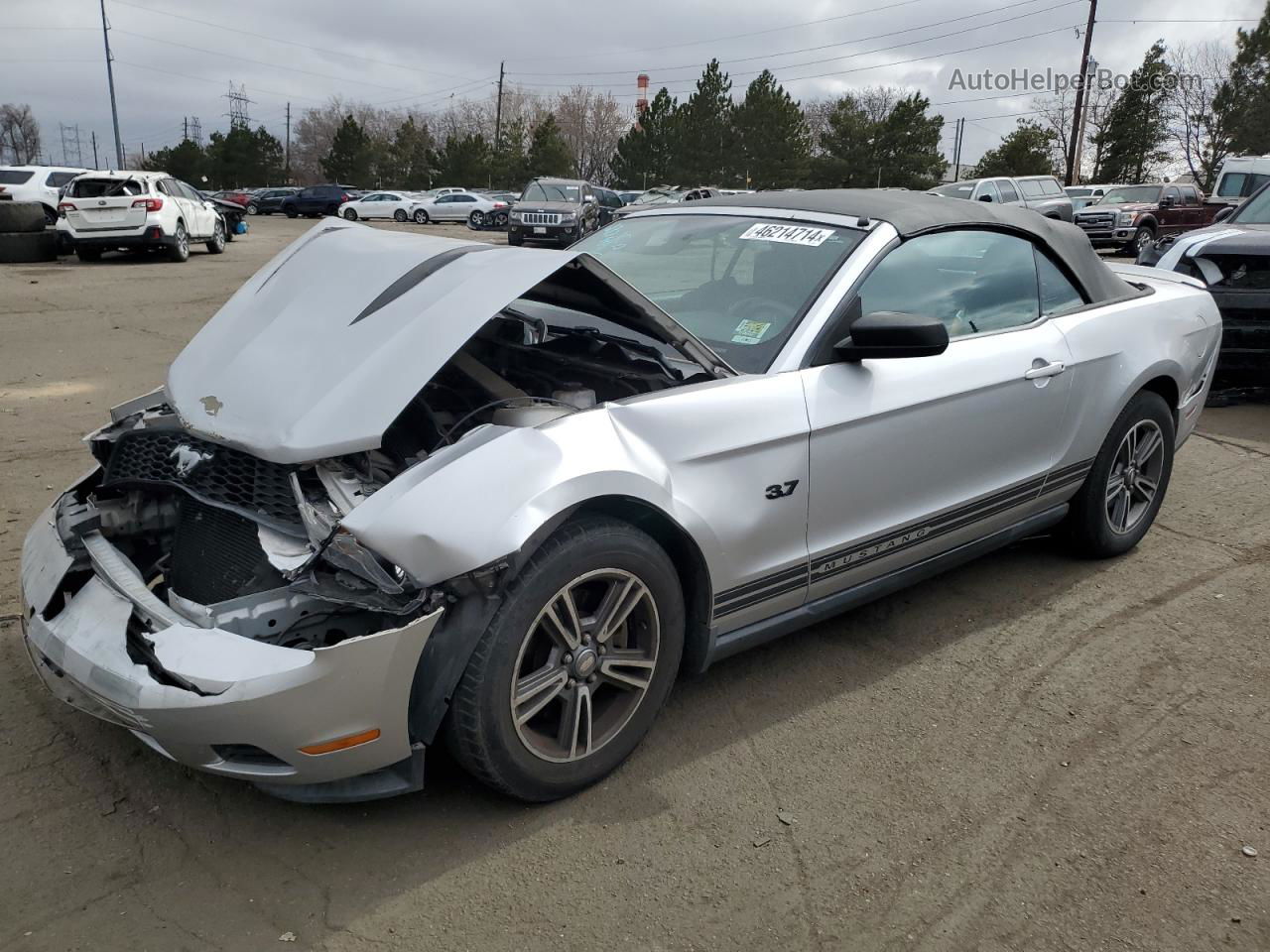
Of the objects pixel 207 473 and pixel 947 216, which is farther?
pixel 947 216

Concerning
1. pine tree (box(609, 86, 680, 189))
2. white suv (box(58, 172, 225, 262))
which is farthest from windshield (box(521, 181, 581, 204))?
pine tree (box(609, 86, 680, 189))

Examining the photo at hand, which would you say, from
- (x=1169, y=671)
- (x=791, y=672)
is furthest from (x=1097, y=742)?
(x=791, y=672)

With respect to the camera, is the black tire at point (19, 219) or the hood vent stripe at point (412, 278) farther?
the black tire at point (19, 219)

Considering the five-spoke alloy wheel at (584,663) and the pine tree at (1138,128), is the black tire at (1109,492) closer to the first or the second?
the five-spoke alloy wheel at (584,663)

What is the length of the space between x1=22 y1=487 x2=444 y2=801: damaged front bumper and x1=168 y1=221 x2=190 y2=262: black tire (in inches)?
664

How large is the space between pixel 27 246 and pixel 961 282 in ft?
59.7

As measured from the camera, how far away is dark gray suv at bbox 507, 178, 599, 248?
2342 centimetres

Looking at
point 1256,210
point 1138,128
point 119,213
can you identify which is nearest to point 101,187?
point 119,213

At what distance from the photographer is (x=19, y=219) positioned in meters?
17.2

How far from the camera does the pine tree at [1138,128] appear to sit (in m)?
47.4

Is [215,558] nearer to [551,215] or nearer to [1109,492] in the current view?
[1109,492]

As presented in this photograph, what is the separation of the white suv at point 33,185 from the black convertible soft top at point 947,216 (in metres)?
23.5

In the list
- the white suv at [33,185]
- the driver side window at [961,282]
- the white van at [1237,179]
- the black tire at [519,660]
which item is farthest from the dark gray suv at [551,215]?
the black tire at [519,660]

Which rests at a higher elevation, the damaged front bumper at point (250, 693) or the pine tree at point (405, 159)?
the pine tree at point (405, 159)
